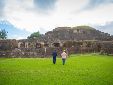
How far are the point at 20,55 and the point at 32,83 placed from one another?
983 inches

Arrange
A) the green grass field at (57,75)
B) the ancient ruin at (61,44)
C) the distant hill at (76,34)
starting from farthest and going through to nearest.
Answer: the distant hill at (76,34) → the ancient ruin at (61,44) → the green grass field at (57,75)

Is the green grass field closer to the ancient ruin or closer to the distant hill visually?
the ancient ruin

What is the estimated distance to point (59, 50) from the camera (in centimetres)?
3850

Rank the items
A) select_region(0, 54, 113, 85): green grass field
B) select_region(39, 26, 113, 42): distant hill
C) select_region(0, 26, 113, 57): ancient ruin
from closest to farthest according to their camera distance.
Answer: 1. select_region(0, 54, 113, 85): green grass field
2. select_region(0, 26, 113, 57): ancient ruin
3. select_region(39, 26, 113, 42): distant hill

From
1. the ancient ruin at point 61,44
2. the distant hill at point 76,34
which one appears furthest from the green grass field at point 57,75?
the distant hill at point 76,34

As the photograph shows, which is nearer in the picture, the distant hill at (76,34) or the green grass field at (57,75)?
the green grass field at (57,75)

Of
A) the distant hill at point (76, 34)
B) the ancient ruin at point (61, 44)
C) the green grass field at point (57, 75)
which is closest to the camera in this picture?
the green grass field at point (57, 75)

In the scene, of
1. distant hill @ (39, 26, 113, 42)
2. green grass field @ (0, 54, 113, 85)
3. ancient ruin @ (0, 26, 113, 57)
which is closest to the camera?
green grass field @ (0, 54, 113, 85)

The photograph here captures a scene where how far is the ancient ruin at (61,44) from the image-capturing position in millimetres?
37750

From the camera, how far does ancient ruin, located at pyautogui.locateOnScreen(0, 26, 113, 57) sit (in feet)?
124

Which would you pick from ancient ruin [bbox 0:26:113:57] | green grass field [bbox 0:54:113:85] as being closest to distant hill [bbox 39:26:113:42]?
ancient ruin [bbox 0:26:113:57]

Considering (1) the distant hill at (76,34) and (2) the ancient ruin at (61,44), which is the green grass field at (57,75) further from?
(1) the distant hill at (76,34)

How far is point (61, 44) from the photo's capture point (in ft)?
152

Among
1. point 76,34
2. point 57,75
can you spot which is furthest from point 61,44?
point 57,75
